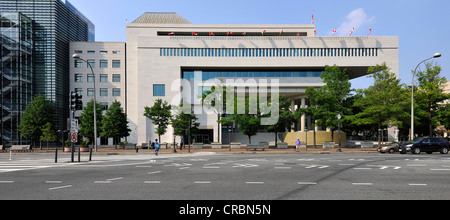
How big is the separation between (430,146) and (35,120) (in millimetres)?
51723

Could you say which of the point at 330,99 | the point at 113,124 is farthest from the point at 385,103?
the point at 113,124

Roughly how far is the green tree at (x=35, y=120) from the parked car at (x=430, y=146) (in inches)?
1944

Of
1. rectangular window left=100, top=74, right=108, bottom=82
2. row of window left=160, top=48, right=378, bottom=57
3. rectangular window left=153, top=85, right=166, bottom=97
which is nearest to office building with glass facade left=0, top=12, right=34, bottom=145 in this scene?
rectangular window left=100, top=74, right=108, bottom=82

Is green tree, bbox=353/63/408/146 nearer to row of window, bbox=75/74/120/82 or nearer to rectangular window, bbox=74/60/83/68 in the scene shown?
row of window, bbox=75/74/120/82

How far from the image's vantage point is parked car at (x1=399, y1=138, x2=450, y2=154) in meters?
24.2

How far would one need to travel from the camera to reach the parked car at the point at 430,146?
79.5 ft

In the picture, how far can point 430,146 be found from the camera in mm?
24328

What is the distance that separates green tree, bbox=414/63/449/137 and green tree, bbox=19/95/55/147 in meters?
55.4

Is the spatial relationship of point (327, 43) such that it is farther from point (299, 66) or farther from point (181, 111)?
point (181, 111)

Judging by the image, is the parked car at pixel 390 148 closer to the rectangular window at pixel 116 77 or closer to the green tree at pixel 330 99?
the green tree at pixel 330 99

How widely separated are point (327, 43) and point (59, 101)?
2280 inches
